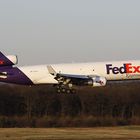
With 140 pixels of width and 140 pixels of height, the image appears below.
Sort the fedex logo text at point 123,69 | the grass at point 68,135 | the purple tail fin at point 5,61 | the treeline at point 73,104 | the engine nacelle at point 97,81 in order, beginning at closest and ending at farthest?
the grass at point 68,135 < the engine nacelle at point 97,81 < the fedex logo text at point 123,69 < the purple tail fin at point 5,61 < the treeline at point 73,104

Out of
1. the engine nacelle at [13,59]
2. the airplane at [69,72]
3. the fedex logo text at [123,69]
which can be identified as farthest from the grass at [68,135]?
the engine nacelle at [13,59]

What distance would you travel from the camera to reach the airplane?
268ft

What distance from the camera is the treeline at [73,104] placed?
121 metres

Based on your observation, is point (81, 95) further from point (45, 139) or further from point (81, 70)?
point (45, 139)

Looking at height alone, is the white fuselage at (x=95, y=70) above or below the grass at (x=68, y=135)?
above

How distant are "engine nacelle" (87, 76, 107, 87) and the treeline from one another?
35.6 metres

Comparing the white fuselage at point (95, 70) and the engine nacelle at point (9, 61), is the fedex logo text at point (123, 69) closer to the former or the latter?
the white fuselage at point (95, 70)

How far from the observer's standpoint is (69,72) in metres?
82.4

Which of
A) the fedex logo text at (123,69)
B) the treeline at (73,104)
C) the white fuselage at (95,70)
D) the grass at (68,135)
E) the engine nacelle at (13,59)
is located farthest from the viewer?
the treeline at (73,104)

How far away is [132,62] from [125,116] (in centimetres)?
3843

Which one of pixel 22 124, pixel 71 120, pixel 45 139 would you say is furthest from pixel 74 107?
pixel 45 139

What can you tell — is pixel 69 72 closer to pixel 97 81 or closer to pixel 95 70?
pixel 95 70

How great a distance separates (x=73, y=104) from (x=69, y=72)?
46.9m

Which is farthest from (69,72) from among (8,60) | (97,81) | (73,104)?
(73,104)
